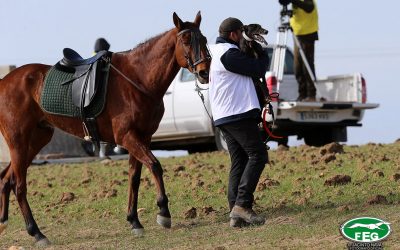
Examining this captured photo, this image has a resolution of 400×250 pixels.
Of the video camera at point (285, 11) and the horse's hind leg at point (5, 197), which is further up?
the video camera at point (285, 11)

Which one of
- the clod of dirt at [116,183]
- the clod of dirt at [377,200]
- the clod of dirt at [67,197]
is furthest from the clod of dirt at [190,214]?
the clod of dirt at [116,183]

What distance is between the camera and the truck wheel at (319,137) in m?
20.8

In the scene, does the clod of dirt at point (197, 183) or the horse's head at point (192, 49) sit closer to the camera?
the horse's head at point (192, 49)

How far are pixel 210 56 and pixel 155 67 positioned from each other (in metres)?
0.72

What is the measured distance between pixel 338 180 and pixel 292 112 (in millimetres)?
5885

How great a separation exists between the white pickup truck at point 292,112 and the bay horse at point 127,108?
7243mm

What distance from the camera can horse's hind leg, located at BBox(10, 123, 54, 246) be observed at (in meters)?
12.2

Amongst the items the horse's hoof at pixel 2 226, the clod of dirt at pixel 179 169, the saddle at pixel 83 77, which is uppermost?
the saddle at pixel 83 77

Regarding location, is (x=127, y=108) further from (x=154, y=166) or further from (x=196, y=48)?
(x=196, y=48)

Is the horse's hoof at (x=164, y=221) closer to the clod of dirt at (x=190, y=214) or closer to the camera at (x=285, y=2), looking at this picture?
the clod of dirt at (x=190, y=214)

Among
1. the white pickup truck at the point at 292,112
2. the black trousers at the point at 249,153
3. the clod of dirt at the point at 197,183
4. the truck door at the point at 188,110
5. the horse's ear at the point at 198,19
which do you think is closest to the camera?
the black trousers at the point at 249,153

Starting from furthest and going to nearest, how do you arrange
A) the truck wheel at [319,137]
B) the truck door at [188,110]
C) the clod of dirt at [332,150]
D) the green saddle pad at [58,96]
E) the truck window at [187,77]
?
the truck wheel at [319,137] → the truck window at [187,77] → the truck door at [188,110] → the clod of dirt at [332,150] → the green saddle pad at [58,96]

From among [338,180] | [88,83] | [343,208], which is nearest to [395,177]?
[338,180]

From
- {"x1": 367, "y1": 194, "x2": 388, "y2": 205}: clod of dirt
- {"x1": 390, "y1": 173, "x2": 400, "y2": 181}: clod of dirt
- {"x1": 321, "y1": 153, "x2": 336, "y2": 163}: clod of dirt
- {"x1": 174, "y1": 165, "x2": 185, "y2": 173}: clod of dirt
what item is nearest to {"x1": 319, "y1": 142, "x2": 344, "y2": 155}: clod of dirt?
{"x1": 321, "y1": 153, "x2": 336, "y2": 163}: clod of dirt
